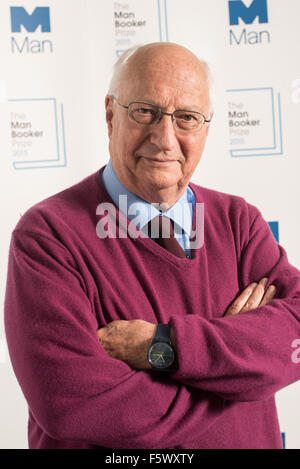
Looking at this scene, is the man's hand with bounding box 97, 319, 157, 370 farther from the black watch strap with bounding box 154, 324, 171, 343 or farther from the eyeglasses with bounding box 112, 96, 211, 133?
the eyeglasses with bounding box 112, 96, 211, 133

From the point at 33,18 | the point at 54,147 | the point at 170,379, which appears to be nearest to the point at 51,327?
the point at 170,379

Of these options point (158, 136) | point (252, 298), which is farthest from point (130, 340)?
point (158, 136)

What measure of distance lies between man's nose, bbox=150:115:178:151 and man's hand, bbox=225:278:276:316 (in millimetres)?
409

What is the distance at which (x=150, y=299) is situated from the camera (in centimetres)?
128

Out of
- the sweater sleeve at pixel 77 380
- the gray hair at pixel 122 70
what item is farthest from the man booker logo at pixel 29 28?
the sweater sleeve at pixel 77 380

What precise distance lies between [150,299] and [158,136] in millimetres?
380

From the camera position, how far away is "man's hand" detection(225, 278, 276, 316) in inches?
52.6

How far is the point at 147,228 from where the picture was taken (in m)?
1.33

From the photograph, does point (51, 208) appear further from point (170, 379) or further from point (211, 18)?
point (211, 18)

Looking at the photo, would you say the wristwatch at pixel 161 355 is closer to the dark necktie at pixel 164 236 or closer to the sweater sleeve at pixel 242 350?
the sweater sleeve at pixel 242 350

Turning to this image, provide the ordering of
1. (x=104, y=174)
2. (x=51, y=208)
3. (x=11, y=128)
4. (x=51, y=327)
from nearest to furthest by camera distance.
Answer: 1. (x=51, y=327)
2. (x=51, y=208)
3. (x=104, y=174)
4. (x=11, y=128)

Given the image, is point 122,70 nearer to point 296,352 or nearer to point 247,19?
point 296,352

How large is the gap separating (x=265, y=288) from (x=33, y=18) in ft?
5.07

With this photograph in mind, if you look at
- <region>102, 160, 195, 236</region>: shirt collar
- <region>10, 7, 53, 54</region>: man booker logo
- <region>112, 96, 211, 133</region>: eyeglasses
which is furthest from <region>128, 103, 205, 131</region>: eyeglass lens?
<region>10, 7, 53, 54</region>: man booker logo
